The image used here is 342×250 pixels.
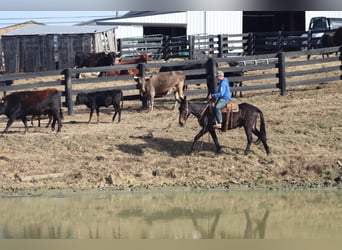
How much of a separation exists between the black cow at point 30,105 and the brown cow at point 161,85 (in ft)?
11.2

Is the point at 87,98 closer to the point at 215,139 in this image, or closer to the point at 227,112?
the point at 215,139

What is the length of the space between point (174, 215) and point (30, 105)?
5.65 meters

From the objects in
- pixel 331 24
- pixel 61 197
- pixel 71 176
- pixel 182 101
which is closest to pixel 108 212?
pixel 61 197

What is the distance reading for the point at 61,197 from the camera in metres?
11.6

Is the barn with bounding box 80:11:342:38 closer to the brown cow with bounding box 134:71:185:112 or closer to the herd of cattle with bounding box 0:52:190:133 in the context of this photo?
the herd of cattle with bounding box 0:52:190:133

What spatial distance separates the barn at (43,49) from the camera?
101ft

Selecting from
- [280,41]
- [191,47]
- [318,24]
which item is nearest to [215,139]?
[280,41]

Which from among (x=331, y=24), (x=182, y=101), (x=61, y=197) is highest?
(x=331, y=24)

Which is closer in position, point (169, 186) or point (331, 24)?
point (169, 186)

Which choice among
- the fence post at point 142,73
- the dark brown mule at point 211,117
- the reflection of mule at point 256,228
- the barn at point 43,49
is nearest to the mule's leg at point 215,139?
the dark brown mule at point 211,117

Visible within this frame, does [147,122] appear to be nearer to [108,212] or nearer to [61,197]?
[61,197]

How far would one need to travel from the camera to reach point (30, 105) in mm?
14391

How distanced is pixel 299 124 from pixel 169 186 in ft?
13.7

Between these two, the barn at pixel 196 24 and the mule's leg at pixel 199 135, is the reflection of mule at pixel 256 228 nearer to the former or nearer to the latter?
the mule's leg at pixel 199 135
